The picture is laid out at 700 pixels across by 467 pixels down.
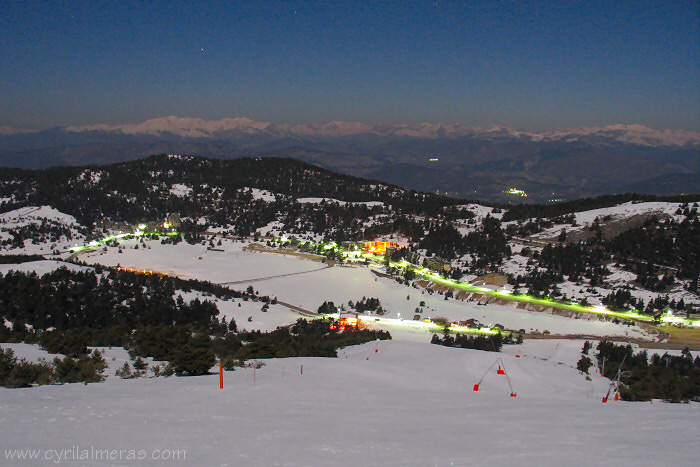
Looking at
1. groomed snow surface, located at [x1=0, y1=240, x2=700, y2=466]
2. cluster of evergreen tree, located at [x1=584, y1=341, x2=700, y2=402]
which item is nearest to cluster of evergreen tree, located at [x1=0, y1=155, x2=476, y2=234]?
cluster of evergreen tree, located at [x1=584, y1=341, x2=700, y2=402]

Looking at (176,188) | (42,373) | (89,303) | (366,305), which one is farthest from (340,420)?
(176,188)

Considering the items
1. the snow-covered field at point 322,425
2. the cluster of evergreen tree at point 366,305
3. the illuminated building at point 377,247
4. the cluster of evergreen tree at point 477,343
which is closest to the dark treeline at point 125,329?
the cluster of evergreen tree at point 366,305

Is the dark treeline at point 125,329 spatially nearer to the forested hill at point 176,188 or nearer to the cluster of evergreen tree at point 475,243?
the cluster of evergreen tree at point 475,243

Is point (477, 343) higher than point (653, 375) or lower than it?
lower

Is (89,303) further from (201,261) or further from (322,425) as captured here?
(201,261)

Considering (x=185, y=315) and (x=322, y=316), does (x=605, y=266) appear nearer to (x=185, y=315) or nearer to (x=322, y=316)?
(x=322, y=316)

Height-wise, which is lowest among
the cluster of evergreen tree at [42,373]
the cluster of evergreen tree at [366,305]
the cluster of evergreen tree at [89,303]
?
the cluster of evergreen tree at [366,305]

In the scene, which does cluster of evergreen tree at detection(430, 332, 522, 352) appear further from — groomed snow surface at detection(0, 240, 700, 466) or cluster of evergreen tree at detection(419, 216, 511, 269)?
cluster of evergreen tree at detection(419, 216, 511, 269)
